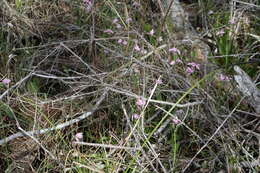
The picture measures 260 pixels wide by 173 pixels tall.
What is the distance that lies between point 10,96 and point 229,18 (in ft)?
4.84

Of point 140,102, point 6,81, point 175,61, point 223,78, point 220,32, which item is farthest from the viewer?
point 220,32

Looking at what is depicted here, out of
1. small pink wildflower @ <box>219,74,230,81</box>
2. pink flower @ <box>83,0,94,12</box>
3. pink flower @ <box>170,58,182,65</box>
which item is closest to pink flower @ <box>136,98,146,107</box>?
pink flower @ <box>170,58,182,65</box>

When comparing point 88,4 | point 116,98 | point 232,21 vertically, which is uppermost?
point 88,4

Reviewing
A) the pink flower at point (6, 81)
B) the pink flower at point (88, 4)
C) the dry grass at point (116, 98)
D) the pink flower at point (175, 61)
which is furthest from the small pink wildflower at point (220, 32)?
the pink flower at point (6, 81)

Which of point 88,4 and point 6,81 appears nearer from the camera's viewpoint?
point 6,81

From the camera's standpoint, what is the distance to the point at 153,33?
2.31 m

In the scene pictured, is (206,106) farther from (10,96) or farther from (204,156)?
(10,96)

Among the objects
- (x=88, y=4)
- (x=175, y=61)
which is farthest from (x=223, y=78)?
(x=88, y=4)

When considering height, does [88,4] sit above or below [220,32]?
above

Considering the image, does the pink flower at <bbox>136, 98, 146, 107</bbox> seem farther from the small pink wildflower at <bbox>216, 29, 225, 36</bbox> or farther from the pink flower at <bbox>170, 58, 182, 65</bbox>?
the small pink wildflower at <bbox>216, 29, 225, 36</bbox>

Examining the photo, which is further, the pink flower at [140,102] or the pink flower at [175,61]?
the pink flower at [175,61]

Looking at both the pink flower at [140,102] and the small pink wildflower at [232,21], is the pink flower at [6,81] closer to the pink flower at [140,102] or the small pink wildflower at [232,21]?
the pink flower at [140,102]

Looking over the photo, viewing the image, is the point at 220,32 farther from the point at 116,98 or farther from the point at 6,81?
the point at 6,81

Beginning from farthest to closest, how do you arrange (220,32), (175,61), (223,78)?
(220,32)
(175,61)
(223,78)
